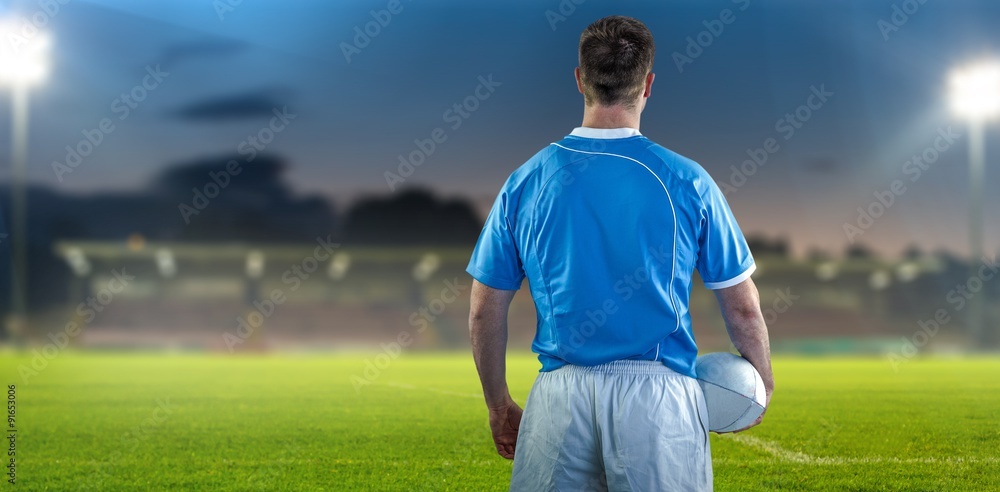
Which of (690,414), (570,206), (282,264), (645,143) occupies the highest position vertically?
(282,264)

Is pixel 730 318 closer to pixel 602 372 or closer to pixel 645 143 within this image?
pixel 602 372

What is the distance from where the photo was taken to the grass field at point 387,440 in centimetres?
549

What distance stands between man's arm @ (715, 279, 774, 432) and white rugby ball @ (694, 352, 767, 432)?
0.03 meters

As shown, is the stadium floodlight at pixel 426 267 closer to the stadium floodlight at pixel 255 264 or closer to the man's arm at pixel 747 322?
the stadium floodlight at pixel 255 264

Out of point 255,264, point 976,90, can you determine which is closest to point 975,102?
point 976,90

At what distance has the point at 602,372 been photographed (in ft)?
7.60

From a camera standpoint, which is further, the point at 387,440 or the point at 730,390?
the point at 387,440

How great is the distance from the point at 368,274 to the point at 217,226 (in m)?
7.54

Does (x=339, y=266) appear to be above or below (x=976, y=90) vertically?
below

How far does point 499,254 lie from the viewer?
7.92ft

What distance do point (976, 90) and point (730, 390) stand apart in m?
24.0

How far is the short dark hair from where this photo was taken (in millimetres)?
2268

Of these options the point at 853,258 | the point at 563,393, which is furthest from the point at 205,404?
the point at 853,258

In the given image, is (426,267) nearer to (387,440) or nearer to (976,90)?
(976,90)
